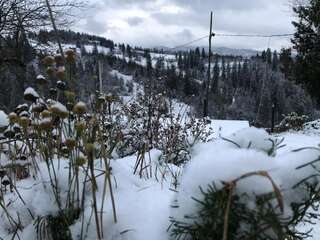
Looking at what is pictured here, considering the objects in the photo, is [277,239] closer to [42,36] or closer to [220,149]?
[220,149]

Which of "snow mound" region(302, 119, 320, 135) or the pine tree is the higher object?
the pine tree

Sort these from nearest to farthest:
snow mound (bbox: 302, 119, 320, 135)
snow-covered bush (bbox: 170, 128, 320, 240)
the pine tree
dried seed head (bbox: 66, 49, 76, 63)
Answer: snow-covered bush (bbox: 170, 128, 320, 240) → dried seed head (bbox: 66, 49, 76, 63) → snow mound (bbox: 302, 119, 320, 135) → the pine tree

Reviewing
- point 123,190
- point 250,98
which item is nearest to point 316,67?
point 123,190

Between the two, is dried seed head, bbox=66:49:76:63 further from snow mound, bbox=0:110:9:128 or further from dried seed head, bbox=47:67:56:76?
snow mound, bbox=0:110:9:128

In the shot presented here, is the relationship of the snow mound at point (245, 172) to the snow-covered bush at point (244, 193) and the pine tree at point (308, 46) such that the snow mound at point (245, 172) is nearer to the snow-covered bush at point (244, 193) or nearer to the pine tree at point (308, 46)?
the snow-covered bush at point (244, 193)

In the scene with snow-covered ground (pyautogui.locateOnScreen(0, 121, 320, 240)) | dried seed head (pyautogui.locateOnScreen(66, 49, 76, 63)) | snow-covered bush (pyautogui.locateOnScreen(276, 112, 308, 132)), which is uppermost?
dried seed head (pyautogui.locateOnScreen(66, 49, 76, 63))

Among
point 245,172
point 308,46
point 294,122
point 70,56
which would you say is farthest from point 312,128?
point 245,172

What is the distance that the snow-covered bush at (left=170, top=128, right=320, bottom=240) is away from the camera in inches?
40.3

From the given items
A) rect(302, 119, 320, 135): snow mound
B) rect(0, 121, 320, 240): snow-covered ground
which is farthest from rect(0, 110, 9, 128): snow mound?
rect(302, 119, 320, 135): snow mound

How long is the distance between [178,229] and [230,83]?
10687cm

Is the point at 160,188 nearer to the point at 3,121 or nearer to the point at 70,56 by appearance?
the point at 70,56

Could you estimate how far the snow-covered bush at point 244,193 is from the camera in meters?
1.02

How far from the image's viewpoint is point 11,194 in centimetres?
193

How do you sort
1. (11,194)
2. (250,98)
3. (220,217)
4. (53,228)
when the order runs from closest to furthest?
1. (220,217)
2. (53,228)
3. (11,194)
4. (250,98)
